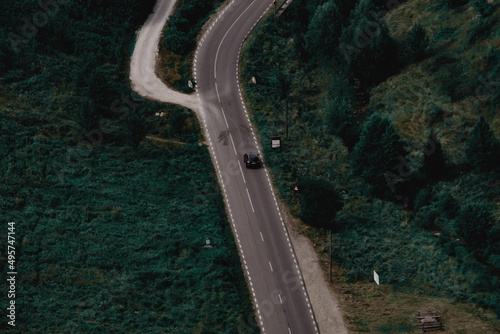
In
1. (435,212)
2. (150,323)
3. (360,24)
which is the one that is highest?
(360,24)

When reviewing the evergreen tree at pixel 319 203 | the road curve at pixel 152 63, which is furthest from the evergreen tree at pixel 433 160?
the road curve at pixel 152 63

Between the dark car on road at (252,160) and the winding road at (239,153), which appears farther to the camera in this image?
the dark car on road at (252,160)

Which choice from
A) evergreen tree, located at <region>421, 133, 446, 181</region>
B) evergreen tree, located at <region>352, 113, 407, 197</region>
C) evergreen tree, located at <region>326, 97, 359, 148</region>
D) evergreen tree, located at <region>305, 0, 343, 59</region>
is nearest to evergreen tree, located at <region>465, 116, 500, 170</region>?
evergreen tree, located at <region>421, 133, 446, 181</region>

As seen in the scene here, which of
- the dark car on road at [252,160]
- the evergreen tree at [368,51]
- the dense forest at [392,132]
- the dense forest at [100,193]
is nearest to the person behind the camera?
the dense forest at [100,193]

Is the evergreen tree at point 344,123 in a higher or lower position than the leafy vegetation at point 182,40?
lower

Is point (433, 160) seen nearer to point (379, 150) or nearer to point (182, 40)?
point (379, 150)

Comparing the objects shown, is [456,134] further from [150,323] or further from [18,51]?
[18,51]

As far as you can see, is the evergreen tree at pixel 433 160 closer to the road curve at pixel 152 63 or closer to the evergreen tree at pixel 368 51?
the evergreen tree at pixel 368 51

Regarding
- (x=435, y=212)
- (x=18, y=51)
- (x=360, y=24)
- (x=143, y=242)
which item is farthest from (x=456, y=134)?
(x=18, y=51)
